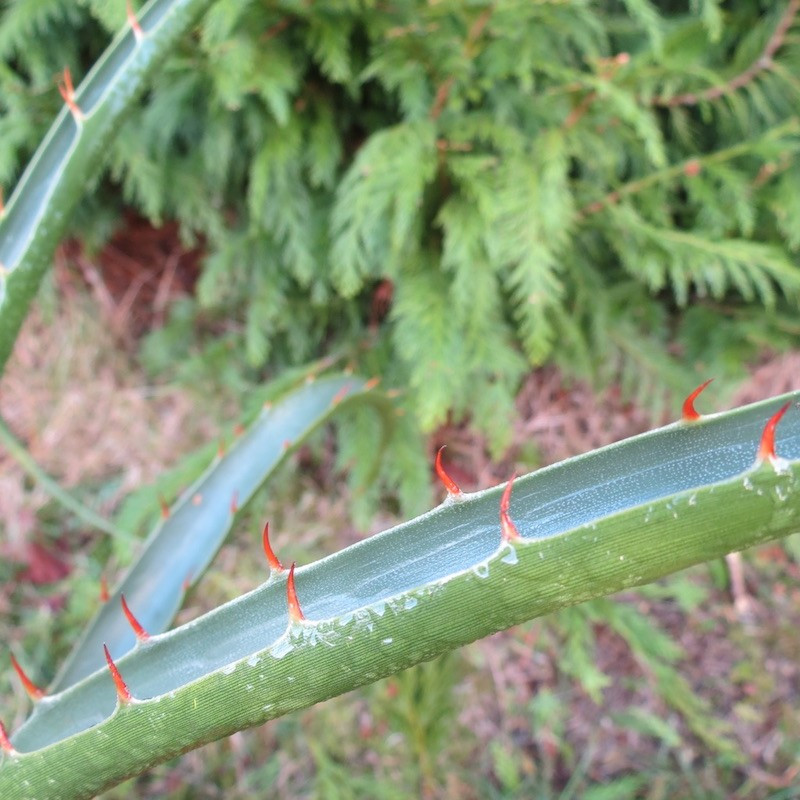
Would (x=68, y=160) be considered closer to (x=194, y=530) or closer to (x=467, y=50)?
(x=194, y=530)

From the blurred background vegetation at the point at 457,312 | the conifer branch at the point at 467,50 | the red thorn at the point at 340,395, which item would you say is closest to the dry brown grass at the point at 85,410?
the blurred background vegetation at the point at 457,312

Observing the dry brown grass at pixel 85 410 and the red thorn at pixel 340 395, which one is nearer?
the red thorn at pixel 340 395

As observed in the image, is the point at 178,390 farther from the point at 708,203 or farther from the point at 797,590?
the point at 797,590

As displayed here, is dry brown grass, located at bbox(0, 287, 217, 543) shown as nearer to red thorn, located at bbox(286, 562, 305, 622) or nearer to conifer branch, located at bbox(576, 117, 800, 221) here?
conifer branch, located at bbox(576, 117, 800, 221)

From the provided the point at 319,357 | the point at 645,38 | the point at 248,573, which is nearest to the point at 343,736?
the point at 248,573

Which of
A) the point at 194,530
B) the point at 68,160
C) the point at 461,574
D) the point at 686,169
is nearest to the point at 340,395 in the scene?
the point at 194,530

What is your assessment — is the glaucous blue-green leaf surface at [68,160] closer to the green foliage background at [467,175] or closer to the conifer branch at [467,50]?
the green foliage background at [467,175]
